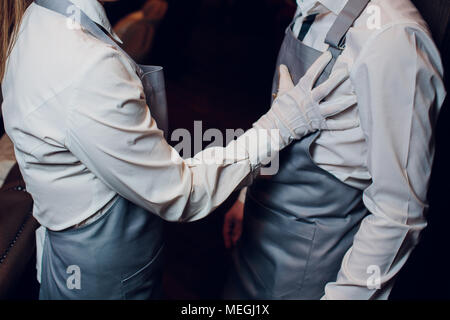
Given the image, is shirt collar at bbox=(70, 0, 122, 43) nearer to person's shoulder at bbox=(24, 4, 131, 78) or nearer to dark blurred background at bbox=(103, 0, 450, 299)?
person's shoulder at bbox=(24, 4, 131, 78)

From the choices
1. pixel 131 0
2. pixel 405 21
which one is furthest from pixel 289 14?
pixel 405 21

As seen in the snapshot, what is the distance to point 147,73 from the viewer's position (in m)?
1.04

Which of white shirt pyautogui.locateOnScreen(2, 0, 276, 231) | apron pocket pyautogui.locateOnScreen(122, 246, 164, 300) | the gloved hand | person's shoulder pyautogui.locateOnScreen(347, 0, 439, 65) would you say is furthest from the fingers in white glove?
apron pocket pyautogui.locateOnScreen(122, 246, 164, 300)

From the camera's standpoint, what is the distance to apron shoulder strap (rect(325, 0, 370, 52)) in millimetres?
954

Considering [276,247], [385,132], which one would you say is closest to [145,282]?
[276,247]

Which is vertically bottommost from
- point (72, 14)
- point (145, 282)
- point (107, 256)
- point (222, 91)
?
point (222, 91)

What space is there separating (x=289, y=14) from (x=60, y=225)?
112 inches

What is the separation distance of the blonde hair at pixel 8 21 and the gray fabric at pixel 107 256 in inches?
15.5

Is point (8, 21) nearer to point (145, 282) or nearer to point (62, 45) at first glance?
point (62, 45)

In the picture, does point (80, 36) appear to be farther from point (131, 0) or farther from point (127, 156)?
point (131, 0)

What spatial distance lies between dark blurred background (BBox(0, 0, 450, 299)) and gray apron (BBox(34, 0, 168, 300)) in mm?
241

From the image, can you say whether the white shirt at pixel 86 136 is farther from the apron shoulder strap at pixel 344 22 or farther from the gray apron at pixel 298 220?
the apron shoulder strap at pixel 344 22

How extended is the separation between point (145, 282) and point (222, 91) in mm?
2388

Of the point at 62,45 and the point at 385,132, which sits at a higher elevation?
the point at 62,45
